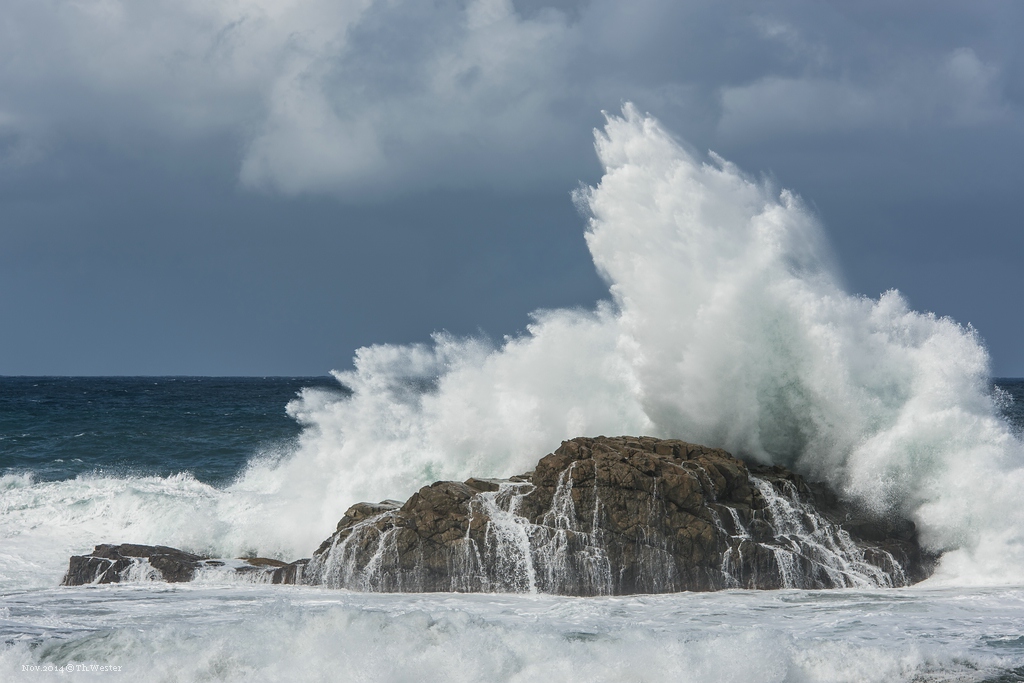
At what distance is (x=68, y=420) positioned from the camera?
3731 cm

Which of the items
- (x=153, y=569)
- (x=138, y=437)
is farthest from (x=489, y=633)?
(x=138, y=437)

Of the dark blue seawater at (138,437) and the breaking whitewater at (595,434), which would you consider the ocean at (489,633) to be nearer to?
the breaking whitewater at (595,434)

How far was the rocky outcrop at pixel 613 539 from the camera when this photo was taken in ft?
40.9

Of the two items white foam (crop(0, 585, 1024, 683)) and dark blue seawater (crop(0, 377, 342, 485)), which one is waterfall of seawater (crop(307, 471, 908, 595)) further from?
dark blue seawater (crop(0, 377, 342, 485))

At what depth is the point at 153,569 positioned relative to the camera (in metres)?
13.6

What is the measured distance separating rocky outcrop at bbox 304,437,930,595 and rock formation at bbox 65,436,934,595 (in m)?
0.02

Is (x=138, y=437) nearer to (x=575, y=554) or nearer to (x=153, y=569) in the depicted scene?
(x=153, y=569)

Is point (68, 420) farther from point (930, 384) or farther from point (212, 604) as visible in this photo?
point (930, 384)

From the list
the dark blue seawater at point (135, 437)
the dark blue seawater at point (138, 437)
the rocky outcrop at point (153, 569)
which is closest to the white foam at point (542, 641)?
the rocky outcrop at point (153, 569)

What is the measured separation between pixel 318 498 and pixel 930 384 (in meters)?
11.4

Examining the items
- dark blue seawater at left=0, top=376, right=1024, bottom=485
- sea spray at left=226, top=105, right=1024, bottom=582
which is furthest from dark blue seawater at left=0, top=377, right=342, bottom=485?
sea spray at left=226, top=105, right=1024, bottom=582

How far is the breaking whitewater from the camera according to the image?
9180mm

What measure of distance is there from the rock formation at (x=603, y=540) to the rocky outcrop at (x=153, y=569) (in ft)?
0.09

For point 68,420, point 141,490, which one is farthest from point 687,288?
point 68,420
